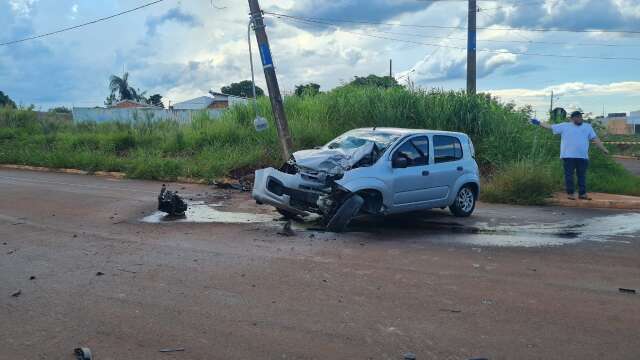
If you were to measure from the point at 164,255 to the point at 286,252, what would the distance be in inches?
61.5

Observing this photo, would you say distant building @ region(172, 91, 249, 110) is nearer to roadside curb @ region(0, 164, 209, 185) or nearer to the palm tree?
the palm tree

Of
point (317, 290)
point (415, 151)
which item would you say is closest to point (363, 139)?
point (415, 151)

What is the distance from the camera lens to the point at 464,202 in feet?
37.4

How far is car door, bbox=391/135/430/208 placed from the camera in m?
9.95

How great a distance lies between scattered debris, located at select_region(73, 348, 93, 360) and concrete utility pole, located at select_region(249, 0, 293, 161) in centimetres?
1093

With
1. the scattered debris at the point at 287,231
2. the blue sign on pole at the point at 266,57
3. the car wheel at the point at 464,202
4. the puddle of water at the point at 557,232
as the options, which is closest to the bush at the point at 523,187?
the puddle of water at the point at 557,232

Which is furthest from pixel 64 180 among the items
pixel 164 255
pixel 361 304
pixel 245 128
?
pixel 361 304

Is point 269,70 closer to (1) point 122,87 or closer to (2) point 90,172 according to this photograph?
(2) point 90,172

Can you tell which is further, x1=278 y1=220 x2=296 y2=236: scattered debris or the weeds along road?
x1=278 y1=220 x2=296 y2=236: scattered debris

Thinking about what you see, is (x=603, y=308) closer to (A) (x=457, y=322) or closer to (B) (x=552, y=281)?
(B) (x=552, y=281)

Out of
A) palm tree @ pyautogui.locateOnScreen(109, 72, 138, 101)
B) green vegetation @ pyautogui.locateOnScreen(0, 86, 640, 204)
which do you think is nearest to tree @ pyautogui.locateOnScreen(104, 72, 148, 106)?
palm tree @ pyautogui.locateOnScreen(109, 72, 138, 101)

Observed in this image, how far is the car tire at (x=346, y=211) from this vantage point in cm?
918

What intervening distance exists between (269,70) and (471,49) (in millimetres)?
8742

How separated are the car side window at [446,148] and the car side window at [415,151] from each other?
0.85 feet
